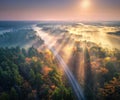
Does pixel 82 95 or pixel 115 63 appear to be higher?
pixel 115 63

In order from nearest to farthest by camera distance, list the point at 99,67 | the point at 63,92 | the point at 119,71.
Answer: the point at 63,92 → the point at 119,71 → the point at 99,67

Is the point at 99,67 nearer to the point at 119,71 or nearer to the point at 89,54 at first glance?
the point at 119,71

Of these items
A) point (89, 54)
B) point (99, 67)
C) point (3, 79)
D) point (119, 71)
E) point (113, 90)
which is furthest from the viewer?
point (89, 54)

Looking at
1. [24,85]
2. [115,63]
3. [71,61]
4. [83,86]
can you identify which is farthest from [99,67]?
[24,85]

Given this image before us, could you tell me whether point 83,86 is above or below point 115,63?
below

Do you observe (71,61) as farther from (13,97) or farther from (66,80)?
(13,97)

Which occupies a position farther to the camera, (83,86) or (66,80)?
(66,80)

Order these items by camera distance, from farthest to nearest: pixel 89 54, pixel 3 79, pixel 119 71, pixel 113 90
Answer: pixel 89 54 → pixel 119 71 → pixel 3 79 → pixel 113 90

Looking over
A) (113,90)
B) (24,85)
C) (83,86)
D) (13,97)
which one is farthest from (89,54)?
(13,97)

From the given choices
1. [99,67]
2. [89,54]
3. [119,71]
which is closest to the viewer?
[119,71]
